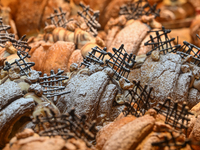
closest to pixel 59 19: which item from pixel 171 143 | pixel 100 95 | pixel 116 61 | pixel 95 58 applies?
pixel 95 58

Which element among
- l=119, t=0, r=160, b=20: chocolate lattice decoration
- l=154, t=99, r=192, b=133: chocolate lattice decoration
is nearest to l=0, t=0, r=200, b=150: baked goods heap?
l=154, t=99, r=192, b=133: chocolate lattice decoration

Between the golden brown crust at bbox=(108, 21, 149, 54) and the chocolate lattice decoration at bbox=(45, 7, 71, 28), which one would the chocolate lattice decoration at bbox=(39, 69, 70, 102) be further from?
the chocolate lattice decoration at bbox=(45, 7, 71, 28)

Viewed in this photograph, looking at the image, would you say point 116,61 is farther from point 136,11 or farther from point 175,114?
point 136,11

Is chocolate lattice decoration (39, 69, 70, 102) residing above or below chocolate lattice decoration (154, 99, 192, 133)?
above

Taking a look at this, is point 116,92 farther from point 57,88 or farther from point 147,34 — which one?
point 147,34

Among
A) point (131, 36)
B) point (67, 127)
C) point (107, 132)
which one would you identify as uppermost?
point (131, 36)

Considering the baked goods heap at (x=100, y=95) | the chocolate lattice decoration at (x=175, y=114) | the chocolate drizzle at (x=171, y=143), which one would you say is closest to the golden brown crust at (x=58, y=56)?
the baked goods heap at (x=100, y=95)

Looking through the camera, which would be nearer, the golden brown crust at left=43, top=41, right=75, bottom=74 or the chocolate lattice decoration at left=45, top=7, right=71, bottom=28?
the golden brown crust at left=43, top=41, right=75, bottom=74

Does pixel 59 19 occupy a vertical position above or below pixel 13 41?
above

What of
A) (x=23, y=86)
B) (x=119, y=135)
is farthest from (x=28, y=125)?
(x=119, y=135)
